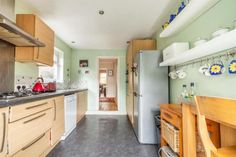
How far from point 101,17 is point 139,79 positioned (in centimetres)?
142

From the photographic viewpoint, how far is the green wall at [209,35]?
1.37 m

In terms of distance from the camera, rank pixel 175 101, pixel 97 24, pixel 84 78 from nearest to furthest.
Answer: pixel 175 101 → pixel 97 24 → pixel 84 78

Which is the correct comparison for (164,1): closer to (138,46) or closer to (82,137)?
(138,46)

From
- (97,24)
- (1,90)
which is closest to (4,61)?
(1,90)

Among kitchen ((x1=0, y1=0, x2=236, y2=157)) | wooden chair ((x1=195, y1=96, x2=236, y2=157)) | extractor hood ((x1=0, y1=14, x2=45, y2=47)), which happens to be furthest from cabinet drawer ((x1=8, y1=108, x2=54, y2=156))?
wooden chair ((x1=195, y1=96, x2=236, y2=157))

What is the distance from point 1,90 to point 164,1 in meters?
2.73

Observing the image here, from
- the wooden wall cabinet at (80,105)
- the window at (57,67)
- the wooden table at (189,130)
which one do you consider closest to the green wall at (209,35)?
the wooden table at (189,130)

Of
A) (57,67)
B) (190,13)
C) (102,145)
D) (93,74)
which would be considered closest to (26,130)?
(102,145)

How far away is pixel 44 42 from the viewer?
2.67 meters

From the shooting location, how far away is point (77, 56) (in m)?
5.65

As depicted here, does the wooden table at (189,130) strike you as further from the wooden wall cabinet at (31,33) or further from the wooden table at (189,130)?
the wooden wall cabinet at (31,33)

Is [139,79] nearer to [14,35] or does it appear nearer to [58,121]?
[58,121]

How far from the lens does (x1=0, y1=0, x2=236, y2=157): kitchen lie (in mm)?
1347

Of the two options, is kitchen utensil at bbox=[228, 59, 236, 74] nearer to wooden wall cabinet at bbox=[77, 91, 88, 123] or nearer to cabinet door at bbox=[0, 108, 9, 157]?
cabinet door at bbox=[0, 108, 9, 157]
